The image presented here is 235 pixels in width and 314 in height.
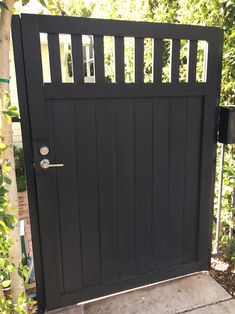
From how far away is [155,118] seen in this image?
195cm

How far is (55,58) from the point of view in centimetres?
167

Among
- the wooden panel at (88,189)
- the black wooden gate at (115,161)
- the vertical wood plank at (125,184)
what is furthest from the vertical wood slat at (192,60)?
the wooden panel at (88,189)

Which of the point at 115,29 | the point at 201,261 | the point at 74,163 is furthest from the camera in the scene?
the point at 201,261

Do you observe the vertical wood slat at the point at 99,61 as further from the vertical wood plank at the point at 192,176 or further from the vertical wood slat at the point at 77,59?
the vertical wood plank at the point at 192,176

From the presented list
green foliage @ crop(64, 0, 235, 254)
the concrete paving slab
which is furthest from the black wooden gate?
the concrete paving slab

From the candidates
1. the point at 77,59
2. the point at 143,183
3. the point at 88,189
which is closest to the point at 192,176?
the point at 143,183

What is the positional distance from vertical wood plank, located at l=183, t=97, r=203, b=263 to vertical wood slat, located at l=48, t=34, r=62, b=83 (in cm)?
94

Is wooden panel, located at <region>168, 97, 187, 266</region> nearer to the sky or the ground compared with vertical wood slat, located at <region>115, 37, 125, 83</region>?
nearer to the ground

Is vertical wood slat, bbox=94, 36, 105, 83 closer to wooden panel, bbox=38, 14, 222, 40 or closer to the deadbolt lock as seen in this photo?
wooden panel, bbox=38, 14, 222, 40

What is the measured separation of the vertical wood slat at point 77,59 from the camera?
65.9 inches

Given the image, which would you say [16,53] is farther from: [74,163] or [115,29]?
[74,163]

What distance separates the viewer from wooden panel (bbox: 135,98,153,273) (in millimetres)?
1913

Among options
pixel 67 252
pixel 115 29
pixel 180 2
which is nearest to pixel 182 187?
pixel 67 252

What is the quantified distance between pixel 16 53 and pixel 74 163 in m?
0.74
